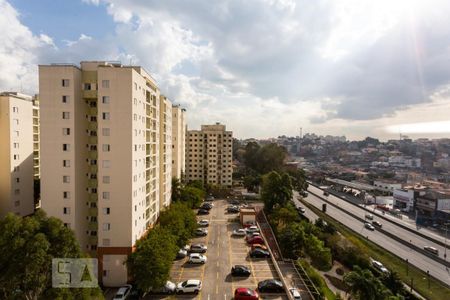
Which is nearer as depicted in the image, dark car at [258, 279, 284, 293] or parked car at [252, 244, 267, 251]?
dark car at [258, 279, 284, 293]

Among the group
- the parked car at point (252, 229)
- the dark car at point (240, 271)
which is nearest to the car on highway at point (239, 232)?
the parked car at point (252, 229)

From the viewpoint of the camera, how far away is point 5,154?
2919 centimetres

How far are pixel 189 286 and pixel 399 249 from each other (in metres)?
26.1

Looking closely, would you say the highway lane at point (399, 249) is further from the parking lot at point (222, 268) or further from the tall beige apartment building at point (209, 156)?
the tall beige apartment building at point (209, 156)

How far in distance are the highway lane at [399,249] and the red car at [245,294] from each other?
1949 centimetres

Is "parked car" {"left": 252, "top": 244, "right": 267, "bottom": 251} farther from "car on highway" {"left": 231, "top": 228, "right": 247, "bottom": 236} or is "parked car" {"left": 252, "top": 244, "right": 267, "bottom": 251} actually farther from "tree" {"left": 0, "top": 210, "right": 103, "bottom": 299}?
"tree" {"left": 0, "top": 210, "right": 103, "bottom": 299}

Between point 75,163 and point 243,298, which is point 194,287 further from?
point 75,163

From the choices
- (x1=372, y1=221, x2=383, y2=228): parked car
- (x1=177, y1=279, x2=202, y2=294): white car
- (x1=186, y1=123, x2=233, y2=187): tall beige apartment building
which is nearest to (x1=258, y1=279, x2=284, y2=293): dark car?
(x1=177, y1=279, x2=202, y2=294): white car

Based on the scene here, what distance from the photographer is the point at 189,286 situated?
1870cm

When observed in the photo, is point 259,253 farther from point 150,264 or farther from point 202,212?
point 202,212

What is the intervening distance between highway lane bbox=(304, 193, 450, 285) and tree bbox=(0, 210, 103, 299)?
99.0 ft

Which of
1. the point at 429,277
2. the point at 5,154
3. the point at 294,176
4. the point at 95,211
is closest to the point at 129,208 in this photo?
the point at 95,211

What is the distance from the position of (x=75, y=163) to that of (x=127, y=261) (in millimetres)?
7735

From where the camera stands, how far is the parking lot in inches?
743
